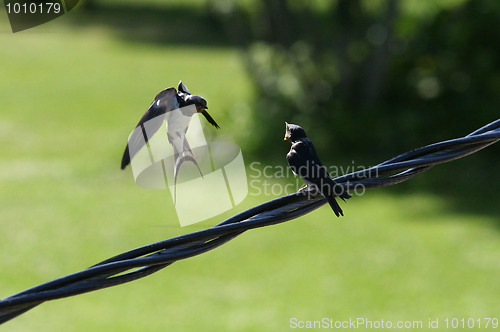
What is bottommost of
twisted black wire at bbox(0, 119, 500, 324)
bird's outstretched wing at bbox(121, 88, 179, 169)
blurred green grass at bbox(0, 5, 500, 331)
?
blurred green grass at bbox(0, 5, 500, 331)

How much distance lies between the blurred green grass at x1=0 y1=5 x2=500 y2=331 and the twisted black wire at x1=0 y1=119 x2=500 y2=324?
136 inches

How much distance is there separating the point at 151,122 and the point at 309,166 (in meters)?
0.65

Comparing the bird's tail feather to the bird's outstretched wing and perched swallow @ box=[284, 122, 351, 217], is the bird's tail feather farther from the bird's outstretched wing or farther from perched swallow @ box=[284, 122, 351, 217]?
the bird's outstretched wing

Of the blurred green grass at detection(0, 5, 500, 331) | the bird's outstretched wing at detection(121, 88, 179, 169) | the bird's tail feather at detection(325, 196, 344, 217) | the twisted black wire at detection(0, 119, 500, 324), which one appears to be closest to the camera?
the bird's outstretched wing at detection(121, 88, 179, 169)

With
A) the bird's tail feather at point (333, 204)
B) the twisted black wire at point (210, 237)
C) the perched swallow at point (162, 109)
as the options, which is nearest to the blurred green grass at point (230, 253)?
the twisted black wire at point (210, 237)

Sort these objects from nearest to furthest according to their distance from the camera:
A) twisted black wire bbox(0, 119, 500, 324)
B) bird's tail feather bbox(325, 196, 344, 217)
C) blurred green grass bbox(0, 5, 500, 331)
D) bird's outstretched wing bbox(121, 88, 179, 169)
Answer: bird's outstretched wing bbox(121, 88, 179, 169) → twisted black wire bbox(0, 119, 500, 324) → bird's tail feather bbox(325, 196, 344, 217) → blurred green grass bbox(0, 5, 500, 331)

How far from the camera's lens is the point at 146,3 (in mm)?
36062

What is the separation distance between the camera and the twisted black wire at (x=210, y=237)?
2.01 meters

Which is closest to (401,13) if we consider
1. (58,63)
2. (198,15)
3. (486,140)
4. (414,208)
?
(414,208)

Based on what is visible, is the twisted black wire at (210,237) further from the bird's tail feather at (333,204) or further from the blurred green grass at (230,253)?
the blurred green grass at (230,253)

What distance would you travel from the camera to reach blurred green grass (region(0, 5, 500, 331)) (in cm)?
806

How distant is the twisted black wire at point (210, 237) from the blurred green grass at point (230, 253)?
3.46m

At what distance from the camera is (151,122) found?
1721 millimetres

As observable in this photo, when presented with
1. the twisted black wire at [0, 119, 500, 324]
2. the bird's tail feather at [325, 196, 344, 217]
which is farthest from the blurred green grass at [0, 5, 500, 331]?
the bird's tail feather at [325, 196, 344, 217]
